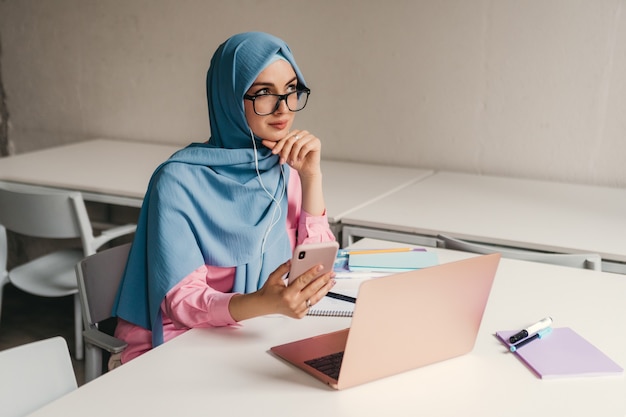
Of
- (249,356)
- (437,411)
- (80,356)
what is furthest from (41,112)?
(437,411)

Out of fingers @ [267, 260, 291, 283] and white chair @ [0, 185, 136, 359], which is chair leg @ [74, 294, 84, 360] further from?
fingers @ [267, 260, 291, 283]

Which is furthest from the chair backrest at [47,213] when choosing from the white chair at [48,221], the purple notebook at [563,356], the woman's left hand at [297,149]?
the purple notebook at [563,356]

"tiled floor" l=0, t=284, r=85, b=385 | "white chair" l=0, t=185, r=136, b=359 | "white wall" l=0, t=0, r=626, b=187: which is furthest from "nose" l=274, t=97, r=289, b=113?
"tiled floor" l=0, t=284, r=85, b=385

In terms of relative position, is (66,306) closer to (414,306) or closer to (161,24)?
(161,24)

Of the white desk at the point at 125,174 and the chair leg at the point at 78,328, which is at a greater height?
the white desk at the point at 125,174

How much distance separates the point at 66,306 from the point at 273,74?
2441 millimetres

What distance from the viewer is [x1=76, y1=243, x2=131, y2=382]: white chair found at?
171cm

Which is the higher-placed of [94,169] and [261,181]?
[261,181]

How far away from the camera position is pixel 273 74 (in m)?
1.73

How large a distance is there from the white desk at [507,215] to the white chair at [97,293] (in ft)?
2.85

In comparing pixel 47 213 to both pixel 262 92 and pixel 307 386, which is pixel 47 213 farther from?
pixel 307 386

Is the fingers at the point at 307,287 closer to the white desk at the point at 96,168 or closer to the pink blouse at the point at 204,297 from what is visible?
the pink blouse at the point at 204,297

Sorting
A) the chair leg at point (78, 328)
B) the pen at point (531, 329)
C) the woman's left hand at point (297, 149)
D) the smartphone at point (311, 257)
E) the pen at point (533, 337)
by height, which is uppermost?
the woman's left hand at point (297, 149)

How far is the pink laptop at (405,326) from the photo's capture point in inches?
46.1
